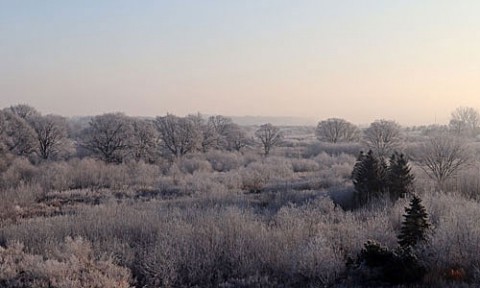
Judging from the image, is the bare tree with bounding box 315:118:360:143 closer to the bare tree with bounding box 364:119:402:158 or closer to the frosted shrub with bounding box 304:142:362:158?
the frosted shrub with bounding box 304:142:362:158

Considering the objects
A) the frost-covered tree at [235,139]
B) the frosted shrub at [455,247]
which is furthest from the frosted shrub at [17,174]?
the frosted shrub at [455,247]

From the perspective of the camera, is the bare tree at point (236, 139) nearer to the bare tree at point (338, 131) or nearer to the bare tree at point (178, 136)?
the bare tree at point (178, 136)

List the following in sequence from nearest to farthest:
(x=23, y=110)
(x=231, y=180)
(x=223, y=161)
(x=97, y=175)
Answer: (x=231, y=180) → (x=97, y=175) → (x=223, y=161) → (x=23, y=110)

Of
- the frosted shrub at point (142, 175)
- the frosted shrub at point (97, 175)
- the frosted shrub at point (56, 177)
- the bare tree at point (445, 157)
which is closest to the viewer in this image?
the bare tree at point (445, 157)

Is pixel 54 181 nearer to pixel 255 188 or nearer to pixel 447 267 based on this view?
pixel 255 188

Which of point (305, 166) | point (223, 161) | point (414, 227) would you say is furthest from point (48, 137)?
point (414, 227)

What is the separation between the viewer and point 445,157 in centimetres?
3114

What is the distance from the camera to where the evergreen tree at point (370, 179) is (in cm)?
2205

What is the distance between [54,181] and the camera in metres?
38.4

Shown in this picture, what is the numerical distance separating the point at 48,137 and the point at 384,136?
3728cm

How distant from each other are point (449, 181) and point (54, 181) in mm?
27425

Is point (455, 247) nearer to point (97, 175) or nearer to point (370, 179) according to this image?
point (370, 179)

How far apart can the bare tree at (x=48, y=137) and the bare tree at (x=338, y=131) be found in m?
42.0

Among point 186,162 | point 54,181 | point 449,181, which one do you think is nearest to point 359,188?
point 449,181
